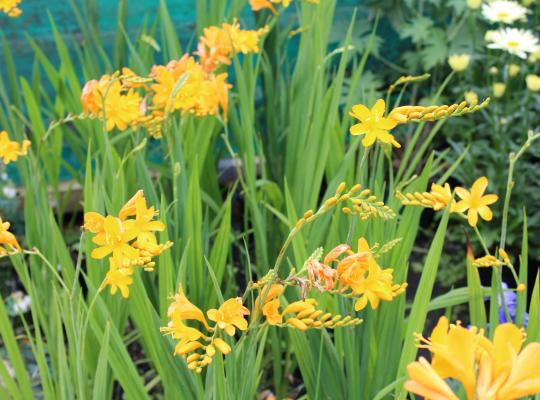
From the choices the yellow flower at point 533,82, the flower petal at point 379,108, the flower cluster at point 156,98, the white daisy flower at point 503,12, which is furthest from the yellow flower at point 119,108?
the white daisy flower at point 503,12

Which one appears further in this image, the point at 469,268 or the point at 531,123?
the point at 531,123

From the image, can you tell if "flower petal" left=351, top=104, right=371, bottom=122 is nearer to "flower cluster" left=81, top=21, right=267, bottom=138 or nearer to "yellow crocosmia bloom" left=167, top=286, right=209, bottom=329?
"yellow crocosmia bloom" left=167, top=286, right=209, bottom=329

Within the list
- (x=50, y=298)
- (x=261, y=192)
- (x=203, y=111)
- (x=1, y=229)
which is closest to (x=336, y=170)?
(x=261, y=192)

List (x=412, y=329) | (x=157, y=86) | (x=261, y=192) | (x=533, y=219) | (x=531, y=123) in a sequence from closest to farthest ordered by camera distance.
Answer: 1. (x=412, y=329)
2. (x=157, y=86)
3. (x=261, y=192)
4. (x=533, y=219)
5. (x=531, y=123)

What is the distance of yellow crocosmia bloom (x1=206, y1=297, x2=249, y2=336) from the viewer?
32.2 inches

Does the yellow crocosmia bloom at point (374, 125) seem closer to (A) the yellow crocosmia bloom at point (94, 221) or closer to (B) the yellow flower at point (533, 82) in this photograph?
(A) the yellow crocosmia bloom at point (94, 221)

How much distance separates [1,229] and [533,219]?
5.86 ft

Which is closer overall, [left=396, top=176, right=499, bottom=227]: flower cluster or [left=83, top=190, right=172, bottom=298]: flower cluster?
[left=83, top=190, right=172, bottom=298]: flower cluster

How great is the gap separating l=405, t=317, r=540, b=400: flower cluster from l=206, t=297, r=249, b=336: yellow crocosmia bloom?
0.86 feet

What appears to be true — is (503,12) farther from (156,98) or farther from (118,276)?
(118,276)

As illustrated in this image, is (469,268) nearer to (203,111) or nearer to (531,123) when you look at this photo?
(203,111)

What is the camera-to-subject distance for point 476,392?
59 centimetres

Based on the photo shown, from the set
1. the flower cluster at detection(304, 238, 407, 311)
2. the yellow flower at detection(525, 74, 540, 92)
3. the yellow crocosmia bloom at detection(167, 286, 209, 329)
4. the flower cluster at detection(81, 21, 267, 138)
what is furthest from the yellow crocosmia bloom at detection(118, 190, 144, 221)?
the yellow flower at detection(525, 74, 540, 92)

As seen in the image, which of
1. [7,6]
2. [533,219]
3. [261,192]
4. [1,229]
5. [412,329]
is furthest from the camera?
[533,219]
